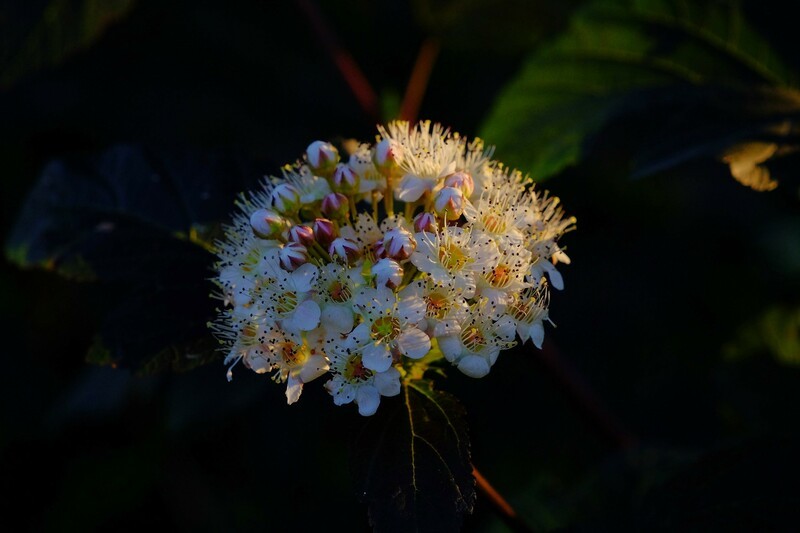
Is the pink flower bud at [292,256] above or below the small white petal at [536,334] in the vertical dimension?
above

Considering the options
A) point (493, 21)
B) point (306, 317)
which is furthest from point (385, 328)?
point (493, 21)

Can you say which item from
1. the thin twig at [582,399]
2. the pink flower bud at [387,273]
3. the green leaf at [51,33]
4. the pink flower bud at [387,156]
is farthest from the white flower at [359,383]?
the green leaf at [51,33]

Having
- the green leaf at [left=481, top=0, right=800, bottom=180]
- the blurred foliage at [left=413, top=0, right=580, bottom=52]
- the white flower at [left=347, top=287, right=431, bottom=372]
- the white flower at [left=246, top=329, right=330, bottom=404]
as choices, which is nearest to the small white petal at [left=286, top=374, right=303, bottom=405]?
the white flower at [left=246, top=329, right=330, bottom=404]

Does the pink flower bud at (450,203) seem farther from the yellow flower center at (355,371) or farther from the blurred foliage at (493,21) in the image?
the blurred foliage at (493,21)

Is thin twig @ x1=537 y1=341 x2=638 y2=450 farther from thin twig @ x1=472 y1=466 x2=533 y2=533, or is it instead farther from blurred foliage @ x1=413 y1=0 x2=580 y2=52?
blurred foliage @ x1=413 y1=0 x2=580 y2=52

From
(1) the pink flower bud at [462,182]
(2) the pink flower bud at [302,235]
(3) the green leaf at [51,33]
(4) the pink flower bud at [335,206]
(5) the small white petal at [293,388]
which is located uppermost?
(3) the green leaf at [51,33]
